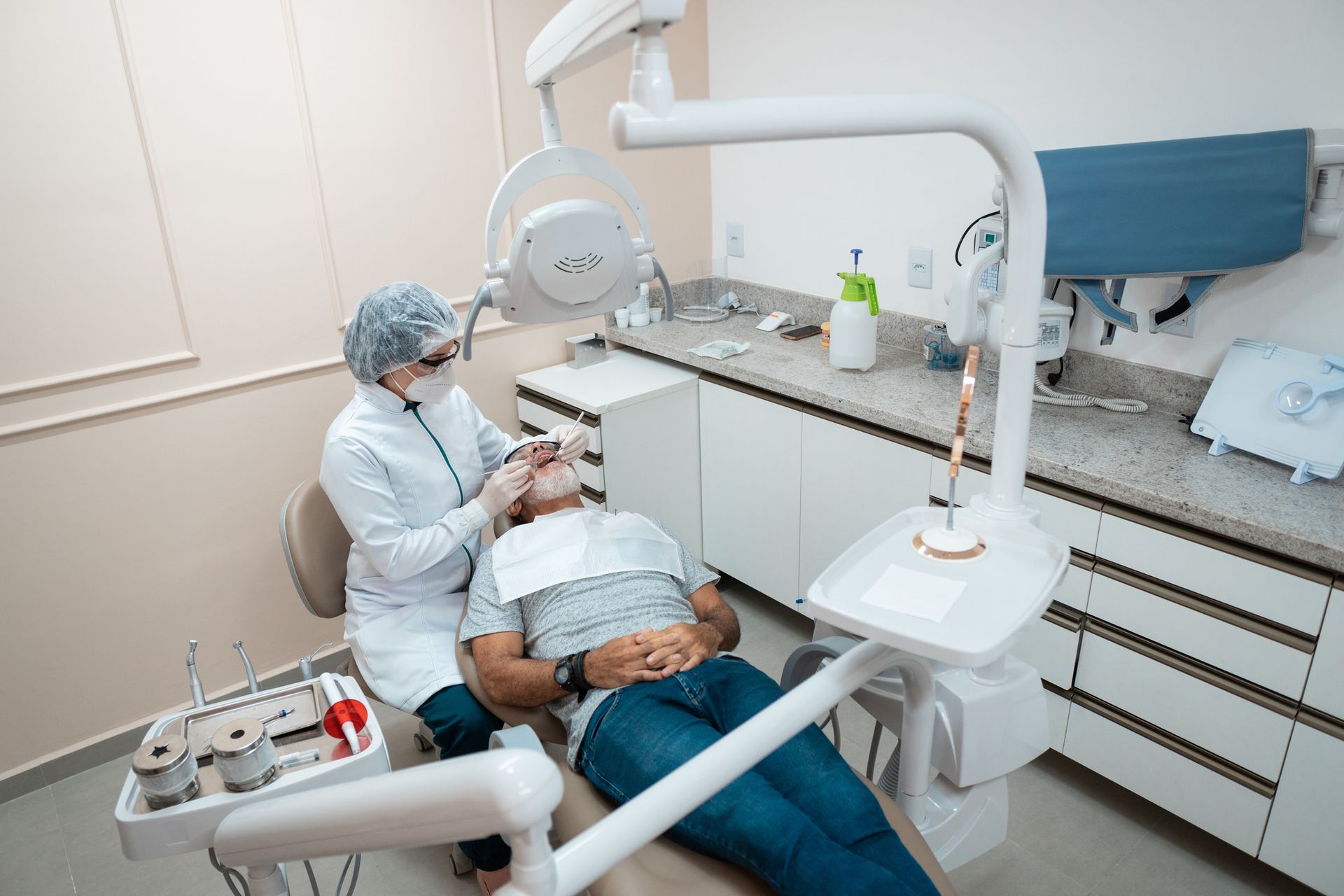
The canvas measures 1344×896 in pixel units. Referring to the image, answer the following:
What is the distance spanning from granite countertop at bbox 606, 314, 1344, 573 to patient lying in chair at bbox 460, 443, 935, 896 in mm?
725

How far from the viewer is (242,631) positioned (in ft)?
8.27

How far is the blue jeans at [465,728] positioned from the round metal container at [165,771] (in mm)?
725

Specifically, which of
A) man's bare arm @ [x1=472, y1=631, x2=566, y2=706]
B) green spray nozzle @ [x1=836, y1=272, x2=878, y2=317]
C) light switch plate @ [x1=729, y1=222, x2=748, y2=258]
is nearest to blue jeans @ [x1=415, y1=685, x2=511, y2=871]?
man's bare arm @ [x1=472, y1=631, x2=566, y2=706]

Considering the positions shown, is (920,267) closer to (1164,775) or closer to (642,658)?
(1164,775)

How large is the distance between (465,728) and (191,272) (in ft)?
4.47

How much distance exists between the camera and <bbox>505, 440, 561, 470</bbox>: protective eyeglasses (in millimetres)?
1929

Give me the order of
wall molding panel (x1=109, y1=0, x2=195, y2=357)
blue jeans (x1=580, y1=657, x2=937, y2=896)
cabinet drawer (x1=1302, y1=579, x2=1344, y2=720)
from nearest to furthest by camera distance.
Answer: blue jeans (x1=580, y1=657, x2=937, y2=896), cabinet drawer (x1=1302, y1=579, x2=1344, y2=720), wall molding panel (x1=109, y1=0, x2=195, y2=357)

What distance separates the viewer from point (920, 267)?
254 centimetres

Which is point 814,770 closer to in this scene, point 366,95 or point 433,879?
point 433,879

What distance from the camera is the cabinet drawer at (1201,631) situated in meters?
1.63

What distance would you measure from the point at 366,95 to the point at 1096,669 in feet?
7.63

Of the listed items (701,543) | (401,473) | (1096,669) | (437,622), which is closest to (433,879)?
(437,622)

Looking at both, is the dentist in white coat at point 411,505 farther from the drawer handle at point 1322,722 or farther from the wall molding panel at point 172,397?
the drawer handle at point 1322,722

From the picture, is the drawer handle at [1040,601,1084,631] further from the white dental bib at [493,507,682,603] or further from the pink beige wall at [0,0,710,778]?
the pink beige wall at [0,0,710,778]
